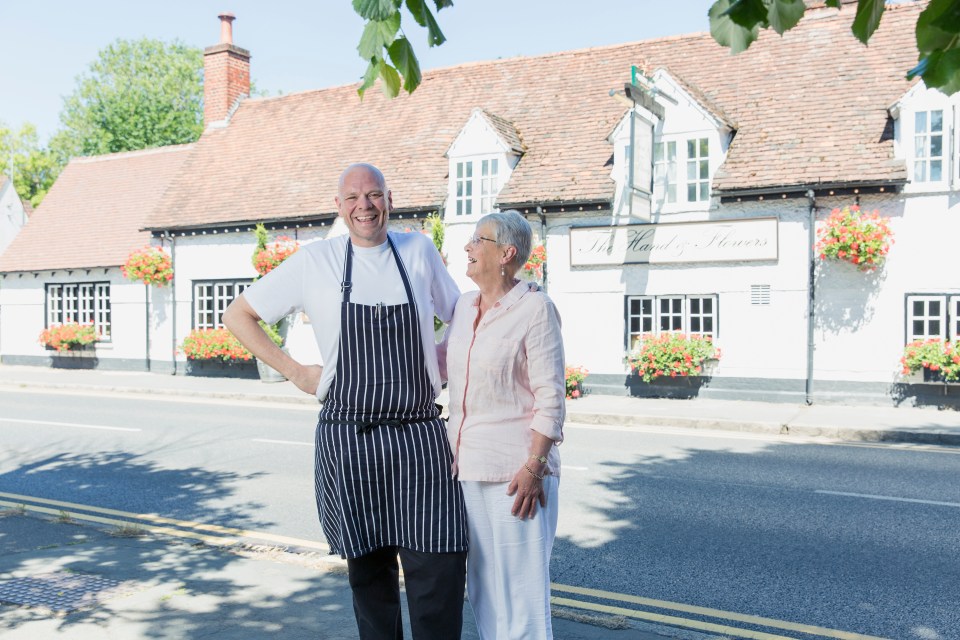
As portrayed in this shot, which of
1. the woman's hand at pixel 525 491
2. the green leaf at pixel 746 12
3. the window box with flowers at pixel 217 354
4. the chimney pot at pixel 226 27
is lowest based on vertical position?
the window box with flowers at pixel 217 354

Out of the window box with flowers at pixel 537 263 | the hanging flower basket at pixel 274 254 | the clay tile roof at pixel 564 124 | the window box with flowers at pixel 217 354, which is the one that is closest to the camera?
the clay tile roof at pixel 564 124

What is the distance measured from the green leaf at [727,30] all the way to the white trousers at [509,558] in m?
1.73

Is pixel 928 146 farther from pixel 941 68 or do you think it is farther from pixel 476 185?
pixel 941 68

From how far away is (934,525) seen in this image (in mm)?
7230

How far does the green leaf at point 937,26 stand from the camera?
2.26 m

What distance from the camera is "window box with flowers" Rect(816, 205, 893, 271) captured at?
15133mm

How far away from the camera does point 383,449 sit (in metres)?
3.39

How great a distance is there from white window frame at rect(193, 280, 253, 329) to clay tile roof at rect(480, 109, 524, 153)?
7972mm

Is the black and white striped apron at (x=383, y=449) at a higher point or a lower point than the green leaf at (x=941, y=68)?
lower

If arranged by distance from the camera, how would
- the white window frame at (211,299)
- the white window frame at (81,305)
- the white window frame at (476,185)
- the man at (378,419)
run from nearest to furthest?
1. the man at (378,419)
2. the white window frame at (476,185)
3. the white window frame at (211,299)
4. the white window frame at (81,305)

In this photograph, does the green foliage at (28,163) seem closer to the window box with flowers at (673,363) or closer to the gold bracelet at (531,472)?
the window box with flowers at (673,363)

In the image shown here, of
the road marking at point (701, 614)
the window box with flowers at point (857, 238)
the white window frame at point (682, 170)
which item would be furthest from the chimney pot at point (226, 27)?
the road marking at point (701, 614)

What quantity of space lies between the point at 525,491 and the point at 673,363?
1400 cm

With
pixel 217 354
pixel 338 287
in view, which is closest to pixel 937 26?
pixel 338 287
